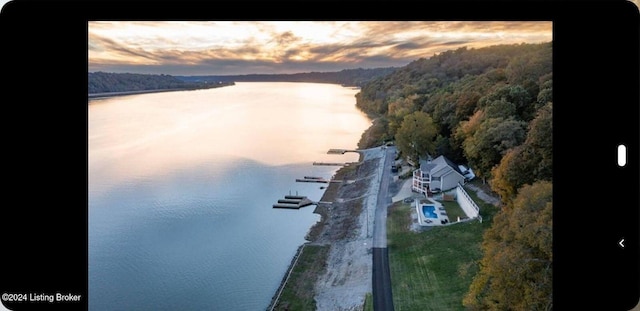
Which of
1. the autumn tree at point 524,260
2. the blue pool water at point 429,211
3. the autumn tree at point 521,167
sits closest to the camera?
the autumn tree at point 524,260

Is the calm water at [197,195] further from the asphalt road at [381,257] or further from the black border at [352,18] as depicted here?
the black border at [352,18]

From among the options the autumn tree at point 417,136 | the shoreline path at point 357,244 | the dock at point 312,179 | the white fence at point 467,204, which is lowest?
the shoreline path at point 357,244

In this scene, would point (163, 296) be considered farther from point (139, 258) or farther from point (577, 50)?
point (577, 50)

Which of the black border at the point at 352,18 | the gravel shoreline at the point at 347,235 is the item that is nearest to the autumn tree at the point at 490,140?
the gravel shoreline at the point at 347,235

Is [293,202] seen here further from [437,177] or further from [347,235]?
[437,177]

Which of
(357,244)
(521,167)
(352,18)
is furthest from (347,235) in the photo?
(352,18)

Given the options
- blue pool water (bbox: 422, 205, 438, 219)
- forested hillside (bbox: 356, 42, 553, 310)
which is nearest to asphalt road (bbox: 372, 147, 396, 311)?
blue pool water (bbox: 422, 205, 438, 219)
